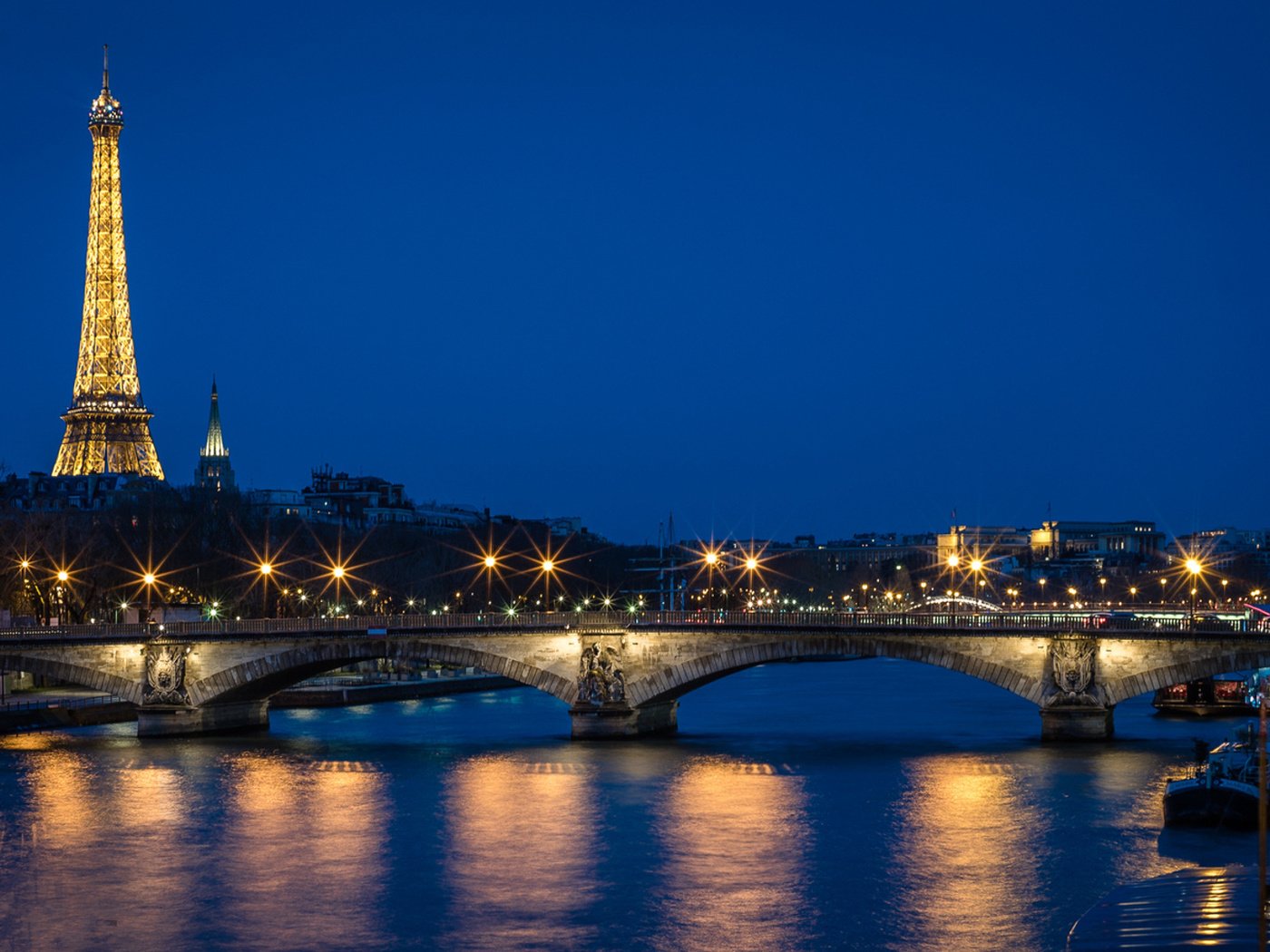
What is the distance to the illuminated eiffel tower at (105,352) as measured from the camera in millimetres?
129000

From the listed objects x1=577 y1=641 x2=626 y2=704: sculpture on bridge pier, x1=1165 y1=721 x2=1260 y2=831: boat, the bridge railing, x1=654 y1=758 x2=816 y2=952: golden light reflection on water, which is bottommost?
x1=654 y1=758 x2=816 y2=952: golden light reflection on water

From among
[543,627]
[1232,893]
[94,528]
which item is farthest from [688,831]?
[94,528]

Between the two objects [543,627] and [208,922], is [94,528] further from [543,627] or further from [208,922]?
[208,922]

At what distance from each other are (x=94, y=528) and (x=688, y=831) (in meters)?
65.4

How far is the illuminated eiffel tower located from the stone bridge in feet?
229

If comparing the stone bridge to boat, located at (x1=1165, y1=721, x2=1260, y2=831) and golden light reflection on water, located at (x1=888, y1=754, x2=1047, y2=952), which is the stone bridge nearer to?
golden light reflection on water, located at (x1=888, y1=754, x2=1047, y2=952)

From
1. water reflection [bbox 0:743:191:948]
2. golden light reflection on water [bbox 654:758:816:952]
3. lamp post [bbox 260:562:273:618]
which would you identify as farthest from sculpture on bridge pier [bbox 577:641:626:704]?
lamp post [bbox 260:562:273:618]

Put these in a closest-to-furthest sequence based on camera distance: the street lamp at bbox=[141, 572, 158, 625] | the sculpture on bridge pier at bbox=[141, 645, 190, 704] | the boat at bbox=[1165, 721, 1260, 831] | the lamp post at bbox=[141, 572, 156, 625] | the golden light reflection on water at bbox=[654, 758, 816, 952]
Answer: the golden light reflection on water at bbox=[654, 758, 816, 952] → the boat at bbox=[1165, 721, 1260, 831] → the sculpture on bridge pier at bbox=[141, 645, 190, 704] → the lamp post at bbox=[141, 572, 156, 625] → the street lamp at bbox=[141, 572, 158, 625]

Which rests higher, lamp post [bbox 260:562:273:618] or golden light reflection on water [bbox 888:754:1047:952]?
lamp post [bbox 260:562:273:618]

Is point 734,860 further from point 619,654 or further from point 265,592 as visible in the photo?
point 265,592

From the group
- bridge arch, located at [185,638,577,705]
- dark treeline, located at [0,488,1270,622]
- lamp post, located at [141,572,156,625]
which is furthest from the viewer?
dark treeline, located at [0,488,1270,622]

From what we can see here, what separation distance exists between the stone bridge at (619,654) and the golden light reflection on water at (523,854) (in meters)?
7.78

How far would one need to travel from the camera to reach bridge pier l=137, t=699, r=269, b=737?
62.5 meters

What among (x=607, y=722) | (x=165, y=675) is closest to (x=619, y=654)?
(x=607, y=722)
